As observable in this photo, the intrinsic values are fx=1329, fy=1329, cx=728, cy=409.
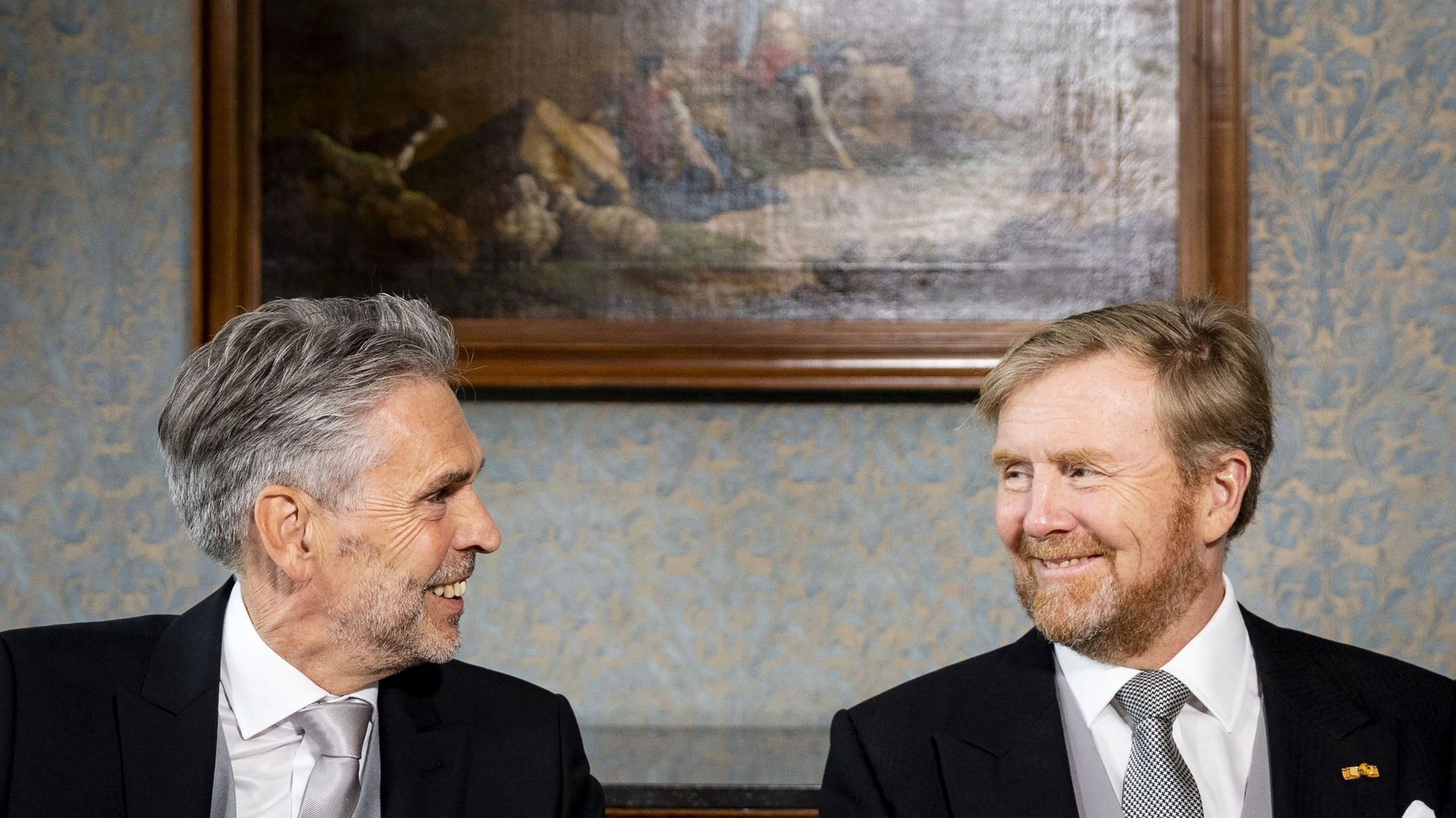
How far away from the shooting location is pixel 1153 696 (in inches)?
76.3

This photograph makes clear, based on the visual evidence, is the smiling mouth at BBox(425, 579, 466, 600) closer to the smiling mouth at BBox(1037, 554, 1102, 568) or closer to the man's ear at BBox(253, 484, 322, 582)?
the man's ear at BBox(253, 484, 322, 582)

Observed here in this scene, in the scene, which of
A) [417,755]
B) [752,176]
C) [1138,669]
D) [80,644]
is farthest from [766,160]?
[80,644]

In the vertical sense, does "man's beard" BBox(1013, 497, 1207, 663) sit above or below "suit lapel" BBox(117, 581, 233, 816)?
above

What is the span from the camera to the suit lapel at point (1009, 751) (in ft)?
6.32

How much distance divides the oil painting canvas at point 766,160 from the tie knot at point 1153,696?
122cm

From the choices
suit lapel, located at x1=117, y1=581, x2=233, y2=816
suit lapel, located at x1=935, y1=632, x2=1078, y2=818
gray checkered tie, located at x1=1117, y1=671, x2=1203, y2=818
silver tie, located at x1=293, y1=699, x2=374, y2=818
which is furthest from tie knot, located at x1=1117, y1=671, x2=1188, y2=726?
suit lapel, located at x1=117, y1=581, x2=233, y2=816

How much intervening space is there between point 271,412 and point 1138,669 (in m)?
1.33

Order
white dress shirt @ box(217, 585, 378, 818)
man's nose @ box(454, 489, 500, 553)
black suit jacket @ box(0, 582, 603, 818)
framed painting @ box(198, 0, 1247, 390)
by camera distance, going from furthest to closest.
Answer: framed painting @ box(198, 0, 1247, 390), man's nose @ box(454, 489, 500, 553), white dress shirt @ box(217, 585, 378, 818), black suit jacket @ box(0, 582, 603, 818)

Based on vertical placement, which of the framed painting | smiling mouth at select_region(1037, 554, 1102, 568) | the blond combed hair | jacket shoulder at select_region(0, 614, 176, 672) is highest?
the framed painting

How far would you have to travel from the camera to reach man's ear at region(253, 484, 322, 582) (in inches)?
75.4

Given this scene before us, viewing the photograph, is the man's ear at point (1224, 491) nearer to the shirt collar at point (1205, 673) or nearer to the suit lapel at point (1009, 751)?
the shirt collar at point (1205, 673)

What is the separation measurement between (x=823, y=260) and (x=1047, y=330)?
1020 millimetres

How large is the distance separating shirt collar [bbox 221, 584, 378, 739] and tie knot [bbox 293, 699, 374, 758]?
0.05 ft

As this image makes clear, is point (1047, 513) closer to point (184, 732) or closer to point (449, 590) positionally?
point (449, 590)
